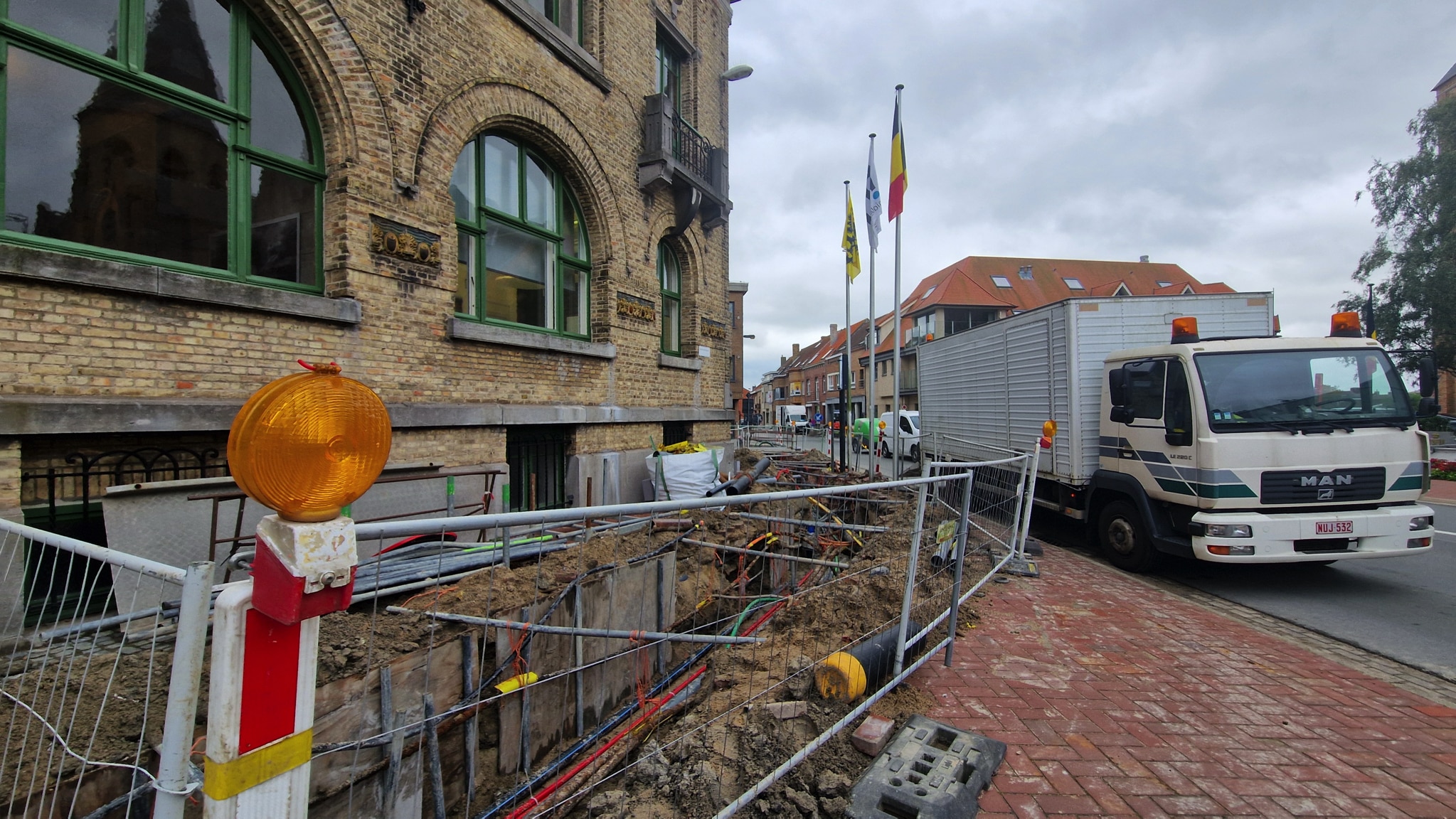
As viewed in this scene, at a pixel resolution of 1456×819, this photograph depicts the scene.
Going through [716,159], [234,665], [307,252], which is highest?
[716,159]

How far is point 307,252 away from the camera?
5.95 meters

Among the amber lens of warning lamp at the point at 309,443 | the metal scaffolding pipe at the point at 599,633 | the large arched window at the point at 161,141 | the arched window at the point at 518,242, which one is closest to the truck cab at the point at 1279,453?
the metal scaffolding pipe at the point at 599,633

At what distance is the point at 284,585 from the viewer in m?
1.19

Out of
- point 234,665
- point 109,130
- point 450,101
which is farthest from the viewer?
point 450,101

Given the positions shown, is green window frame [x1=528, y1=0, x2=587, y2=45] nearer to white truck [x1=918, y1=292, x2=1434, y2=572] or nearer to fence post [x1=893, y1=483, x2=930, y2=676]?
white truck [x1=918, y1=292, x2=1434, y2=572]

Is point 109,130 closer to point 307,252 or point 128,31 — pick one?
point 128,31

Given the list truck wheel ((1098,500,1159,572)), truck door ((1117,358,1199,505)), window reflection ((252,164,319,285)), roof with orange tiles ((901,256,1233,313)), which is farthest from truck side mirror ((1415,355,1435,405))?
roof with orange tiles ((901,256,1233,313))

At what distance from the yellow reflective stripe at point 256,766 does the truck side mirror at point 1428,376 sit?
950 cm

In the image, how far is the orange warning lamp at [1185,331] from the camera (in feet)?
21.3

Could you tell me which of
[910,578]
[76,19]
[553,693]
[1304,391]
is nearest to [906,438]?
[1304,391]

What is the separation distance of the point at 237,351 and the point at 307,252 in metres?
1.33

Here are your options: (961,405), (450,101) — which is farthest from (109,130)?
(961,405)

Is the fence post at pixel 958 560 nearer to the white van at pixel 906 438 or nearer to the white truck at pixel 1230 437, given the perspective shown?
the white truck at pixel 1230 437

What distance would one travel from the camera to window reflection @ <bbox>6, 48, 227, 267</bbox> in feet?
14.0
